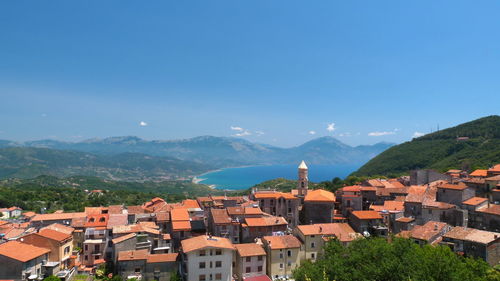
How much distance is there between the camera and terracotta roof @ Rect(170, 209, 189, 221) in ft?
142

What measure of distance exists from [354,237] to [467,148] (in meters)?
97.5

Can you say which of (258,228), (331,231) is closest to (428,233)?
(331,231)

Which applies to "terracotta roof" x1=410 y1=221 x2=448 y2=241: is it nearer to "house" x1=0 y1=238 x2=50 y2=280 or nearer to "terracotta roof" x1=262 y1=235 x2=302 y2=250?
"terracotta roof" x1=262 y1=235 x2=302 y2=250

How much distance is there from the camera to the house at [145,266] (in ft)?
113

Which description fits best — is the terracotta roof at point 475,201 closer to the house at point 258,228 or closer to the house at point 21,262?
the house at point 258,228

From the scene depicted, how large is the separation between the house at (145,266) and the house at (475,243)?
30476mm

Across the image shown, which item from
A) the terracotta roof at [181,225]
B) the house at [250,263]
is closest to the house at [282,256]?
the house at [250,263]

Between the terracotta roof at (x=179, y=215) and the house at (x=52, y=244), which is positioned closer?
the house at (x=52, y=244)

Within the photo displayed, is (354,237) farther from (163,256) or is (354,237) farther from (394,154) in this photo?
(394,154)

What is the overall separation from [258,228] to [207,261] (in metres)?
9.49

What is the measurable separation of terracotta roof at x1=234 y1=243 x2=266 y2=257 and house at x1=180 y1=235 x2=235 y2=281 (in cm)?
148

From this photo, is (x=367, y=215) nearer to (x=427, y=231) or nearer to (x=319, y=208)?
(x=319, y=208)

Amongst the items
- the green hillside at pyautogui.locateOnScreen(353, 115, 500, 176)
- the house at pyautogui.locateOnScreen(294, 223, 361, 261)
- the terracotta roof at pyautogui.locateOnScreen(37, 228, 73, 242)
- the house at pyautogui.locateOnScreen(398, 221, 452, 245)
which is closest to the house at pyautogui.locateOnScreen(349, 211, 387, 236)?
the house at pyautogui.locateOnScreen(294, 223, 361, 261)

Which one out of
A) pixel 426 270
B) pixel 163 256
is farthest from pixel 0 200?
pixel 426 270
